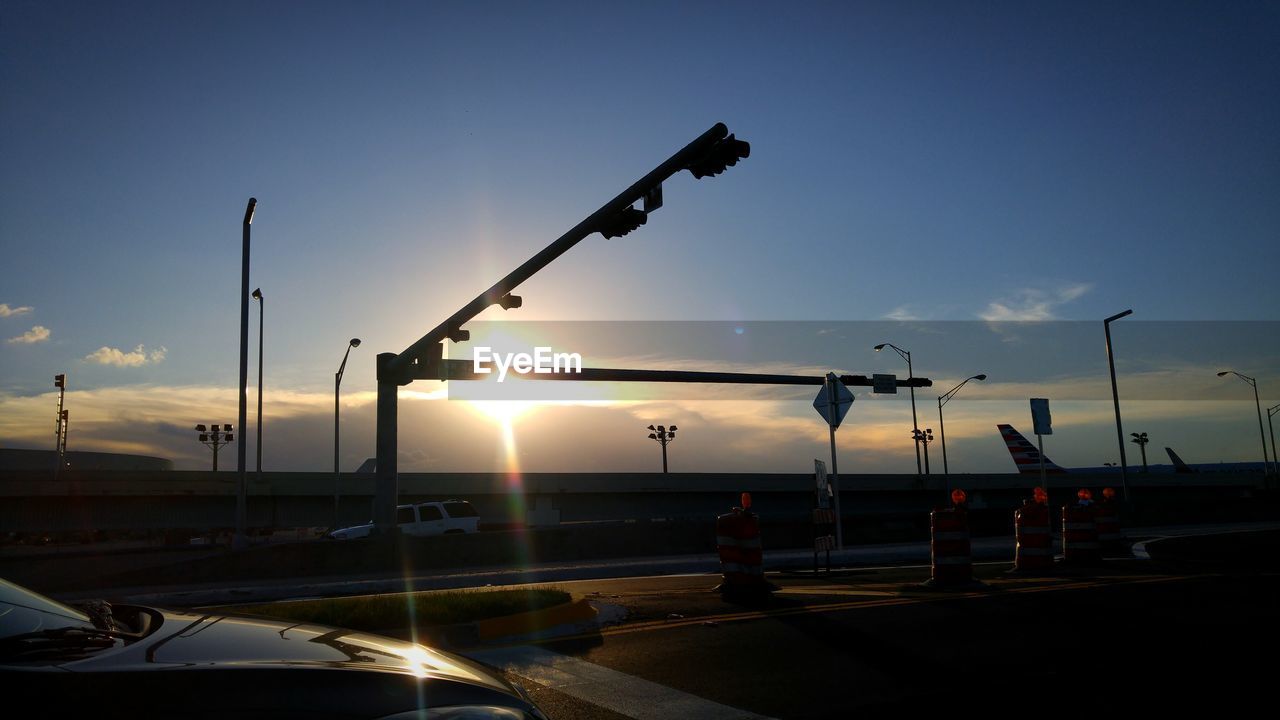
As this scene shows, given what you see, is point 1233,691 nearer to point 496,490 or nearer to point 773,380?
point 773,380

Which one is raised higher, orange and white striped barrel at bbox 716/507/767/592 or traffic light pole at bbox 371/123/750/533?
traffic light pole at bbox 371/123/750/533

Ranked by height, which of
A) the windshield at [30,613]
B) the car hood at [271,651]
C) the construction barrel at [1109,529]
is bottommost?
the construction barrel at [1109,529]

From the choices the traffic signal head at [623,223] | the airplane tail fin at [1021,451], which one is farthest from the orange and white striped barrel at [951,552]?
the airplane tail fin at [1021,451]

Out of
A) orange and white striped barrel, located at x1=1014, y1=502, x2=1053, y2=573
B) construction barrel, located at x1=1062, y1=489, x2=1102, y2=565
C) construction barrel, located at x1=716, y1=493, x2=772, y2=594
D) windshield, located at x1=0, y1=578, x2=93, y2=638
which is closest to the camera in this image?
windshield, located at x1=0, y1=578, x2=93, y2=638

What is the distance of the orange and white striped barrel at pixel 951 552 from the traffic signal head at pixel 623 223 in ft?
20.7

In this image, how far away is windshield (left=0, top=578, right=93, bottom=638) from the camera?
2.73 m

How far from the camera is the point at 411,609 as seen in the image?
8453mm

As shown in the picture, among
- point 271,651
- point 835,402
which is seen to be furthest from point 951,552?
point 271,651

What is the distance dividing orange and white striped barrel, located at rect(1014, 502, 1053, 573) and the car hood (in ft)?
45.5

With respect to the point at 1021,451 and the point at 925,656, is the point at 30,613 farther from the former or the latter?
the point at 1021,451

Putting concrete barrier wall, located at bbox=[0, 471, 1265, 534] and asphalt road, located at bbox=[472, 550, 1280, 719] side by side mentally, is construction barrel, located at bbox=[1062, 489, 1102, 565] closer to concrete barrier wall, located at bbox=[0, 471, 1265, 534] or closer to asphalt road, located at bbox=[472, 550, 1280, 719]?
asphalt road, located at bbox=[472, 550, 1280, 719]

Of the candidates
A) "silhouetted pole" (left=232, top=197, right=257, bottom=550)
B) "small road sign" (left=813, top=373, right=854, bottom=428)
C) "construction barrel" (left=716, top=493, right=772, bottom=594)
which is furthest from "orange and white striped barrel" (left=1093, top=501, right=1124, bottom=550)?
"silhouetted pole" (left=232, top=197, right=257, bottom=550)

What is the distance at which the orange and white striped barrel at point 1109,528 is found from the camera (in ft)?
61.0

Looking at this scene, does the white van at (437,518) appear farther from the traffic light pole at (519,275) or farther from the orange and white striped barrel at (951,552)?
the orange and white striped barrel at (951,552)
